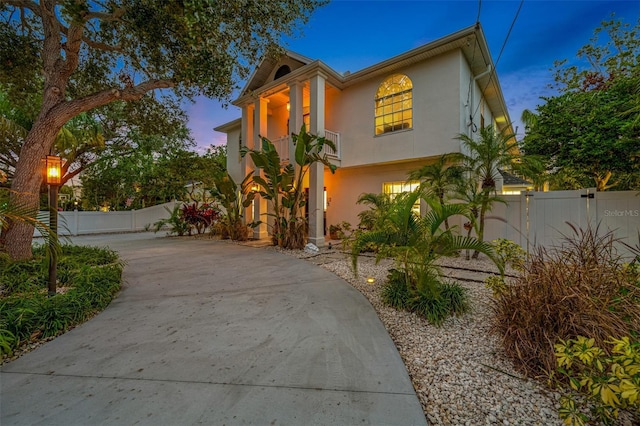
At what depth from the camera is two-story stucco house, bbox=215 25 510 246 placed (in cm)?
812

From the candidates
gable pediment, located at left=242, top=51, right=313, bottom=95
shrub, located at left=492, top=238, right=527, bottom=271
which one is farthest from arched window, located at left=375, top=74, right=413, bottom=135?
shrub, located at left=492, top=238, right=527, bottom=271

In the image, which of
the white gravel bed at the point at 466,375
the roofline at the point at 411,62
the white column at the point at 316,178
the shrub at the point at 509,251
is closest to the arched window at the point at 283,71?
the roofline at the point at 411,62

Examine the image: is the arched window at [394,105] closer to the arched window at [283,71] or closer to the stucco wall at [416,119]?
the stucco wall at [416,119]

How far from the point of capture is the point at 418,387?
7.19 feet

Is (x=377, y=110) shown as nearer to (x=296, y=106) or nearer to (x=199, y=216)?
(x=296, y=106)

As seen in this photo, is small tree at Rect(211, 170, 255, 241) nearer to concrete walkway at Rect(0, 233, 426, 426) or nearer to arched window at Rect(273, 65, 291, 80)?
arched window at Rect(273, 65, 291, 80)

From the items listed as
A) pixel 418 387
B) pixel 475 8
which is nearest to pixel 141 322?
pixel 418 387

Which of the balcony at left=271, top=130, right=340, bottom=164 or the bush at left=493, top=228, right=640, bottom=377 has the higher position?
the balcony at left=271, top=130, right=340, bottom=164

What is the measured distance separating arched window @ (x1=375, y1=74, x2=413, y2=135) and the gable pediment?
3132 mm

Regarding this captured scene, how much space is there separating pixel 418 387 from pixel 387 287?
2039 millimetres

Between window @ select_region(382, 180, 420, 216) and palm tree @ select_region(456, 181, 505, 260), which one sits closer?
palm tree @ select_region(456, 181, 505, 260)

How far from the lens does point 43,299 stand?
343cm

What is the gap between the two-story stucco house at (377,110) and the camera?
8.12 m

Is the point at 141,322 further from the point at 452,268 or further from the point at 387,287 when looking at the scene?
the point at 452,268
